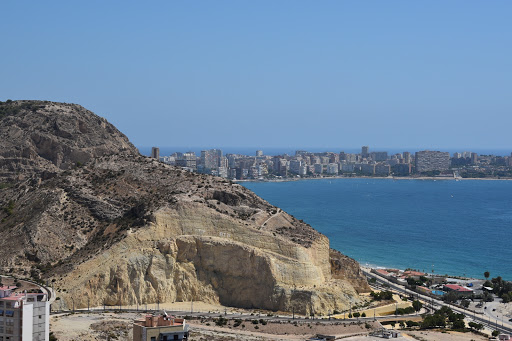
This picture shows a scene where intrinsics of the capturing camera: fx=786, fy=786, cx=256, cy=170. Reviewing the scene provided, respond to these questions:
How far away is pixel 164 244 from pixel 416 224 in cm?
7422

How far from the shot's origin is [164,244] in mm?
49531

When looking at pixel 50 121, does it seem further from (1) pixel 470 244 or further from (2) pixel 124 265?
(1) pixel 470 244

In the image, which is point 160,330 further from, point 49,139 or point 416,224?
point 416,224

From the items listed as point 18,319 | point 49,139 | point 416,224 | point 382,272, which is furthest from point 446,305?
point 416,224

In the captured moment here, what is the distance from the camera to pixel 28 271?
49.8 m

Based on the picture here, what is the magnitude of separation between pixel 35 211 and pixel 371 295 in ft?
80.3

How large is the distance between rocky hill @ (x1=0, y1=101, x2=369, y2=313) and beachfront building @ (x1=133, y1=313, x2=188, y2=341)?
19.1 m

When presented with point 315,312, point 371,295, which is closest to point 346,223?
point 371,295

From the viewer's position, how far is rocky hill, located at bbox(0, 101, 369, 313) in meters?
48.2

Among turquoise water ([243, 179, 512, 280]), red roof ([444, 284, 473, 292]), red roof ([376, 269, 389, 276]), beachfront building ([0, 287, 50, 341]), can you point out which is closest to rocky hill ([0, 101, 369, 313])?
red roof ([444, 284, 473, 292])

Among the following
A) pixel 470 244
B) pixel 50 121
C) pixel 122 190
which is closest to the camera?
pixel 122 190

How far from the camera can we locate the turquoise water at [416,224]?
285 feet

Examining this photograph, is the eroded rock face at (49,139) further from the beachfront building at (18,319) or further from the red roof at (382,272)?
the beachfront building at (18,319)

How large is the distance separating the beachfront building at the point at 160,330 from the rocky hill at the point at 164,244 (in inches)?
751
